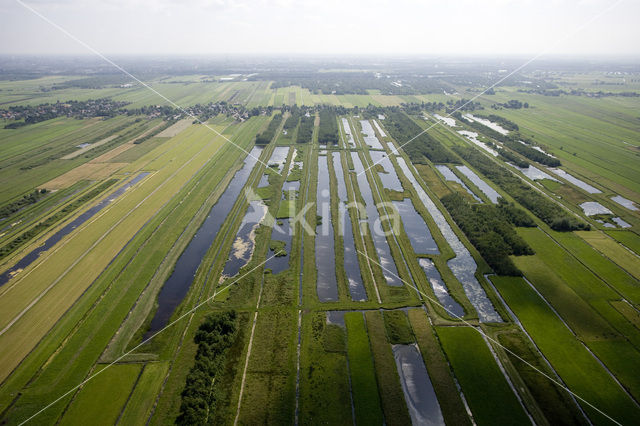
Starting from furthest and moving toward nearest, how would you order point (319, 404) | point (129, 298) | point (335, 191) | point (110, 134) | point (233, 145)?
point (110, 134), point (233, 145), point (335, 191), point (129, 298), point (319, 404)

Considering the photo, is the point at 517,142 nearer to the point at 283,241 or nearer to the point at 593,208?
the point at 593,208

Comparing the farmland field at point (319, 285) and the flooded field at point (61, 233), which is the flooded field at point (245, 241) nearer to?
the farmland field at point (319, 285)

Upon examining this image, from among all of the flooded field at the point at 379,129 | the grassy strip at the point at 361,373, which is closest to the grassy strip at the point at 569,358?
the grassy strip at the point at 361,373

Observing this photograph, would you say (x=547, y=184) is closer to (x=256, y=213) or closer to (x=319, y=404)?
(x=256, y=213)

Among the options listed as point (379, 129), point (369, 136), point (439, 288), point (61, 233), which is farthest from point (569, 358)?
point (379, 129)

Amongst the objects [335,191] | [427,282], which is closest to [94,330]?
[427,282]

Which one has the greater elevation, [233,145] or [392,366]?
[233,145]

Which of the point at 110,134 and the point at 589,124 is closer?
the point at 110,134
